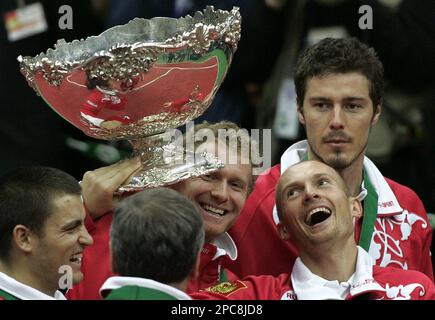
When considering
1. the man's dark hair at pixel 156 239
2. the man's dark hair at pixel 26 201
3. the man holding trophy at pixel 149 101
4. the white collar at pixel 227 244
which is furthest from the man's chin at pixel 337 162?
the man's dark hair at pixel 156 239

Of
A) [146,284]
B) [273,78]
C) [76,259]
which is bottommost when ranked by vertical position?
[76,259]

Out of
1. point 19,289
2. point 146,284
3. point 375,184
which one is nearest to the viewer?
point 146,284

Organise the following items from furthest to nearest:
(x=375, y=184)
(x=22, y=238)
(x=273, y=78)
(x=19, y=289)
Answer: (x=273, y=78), (x=375, y=184), (x=22, y=238), (x=19, y=289)

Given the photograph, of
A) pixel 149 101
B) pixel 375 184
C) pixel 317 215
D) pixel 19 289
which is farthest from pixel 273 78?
pixel 19 289

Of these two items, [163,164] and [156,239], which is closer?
[156,239]

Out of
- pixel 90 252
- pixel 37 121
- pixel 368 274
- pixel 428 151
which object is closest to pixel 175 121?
pixel 90 252

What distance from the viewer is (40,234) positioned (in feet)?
12.5

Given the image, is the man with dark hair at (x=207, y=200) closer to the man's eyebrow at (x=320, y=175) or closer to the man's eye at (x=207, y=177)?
the man's eye at (x=207, y=177)

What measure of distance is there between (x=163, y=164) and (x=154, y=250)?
2.44ft

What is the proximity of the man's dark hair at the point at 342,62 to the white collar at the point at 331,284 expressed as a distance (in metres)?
0.75

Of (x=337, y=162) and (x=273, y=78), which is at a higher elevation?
(x=273, y=78)

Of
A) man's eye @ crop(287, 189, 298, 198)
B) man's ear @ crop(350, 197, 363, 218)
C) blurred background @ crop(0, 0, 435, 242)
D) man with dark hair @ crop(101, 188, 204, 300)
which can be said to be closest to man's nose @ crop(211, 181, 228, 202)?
man's eye @ crop(287, 189, 298, 198)

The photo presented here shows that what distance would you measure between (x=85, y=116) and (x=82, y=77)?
179 millimetres

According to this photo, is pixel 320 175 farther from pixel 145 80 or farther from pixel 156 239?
pixel 156 239
